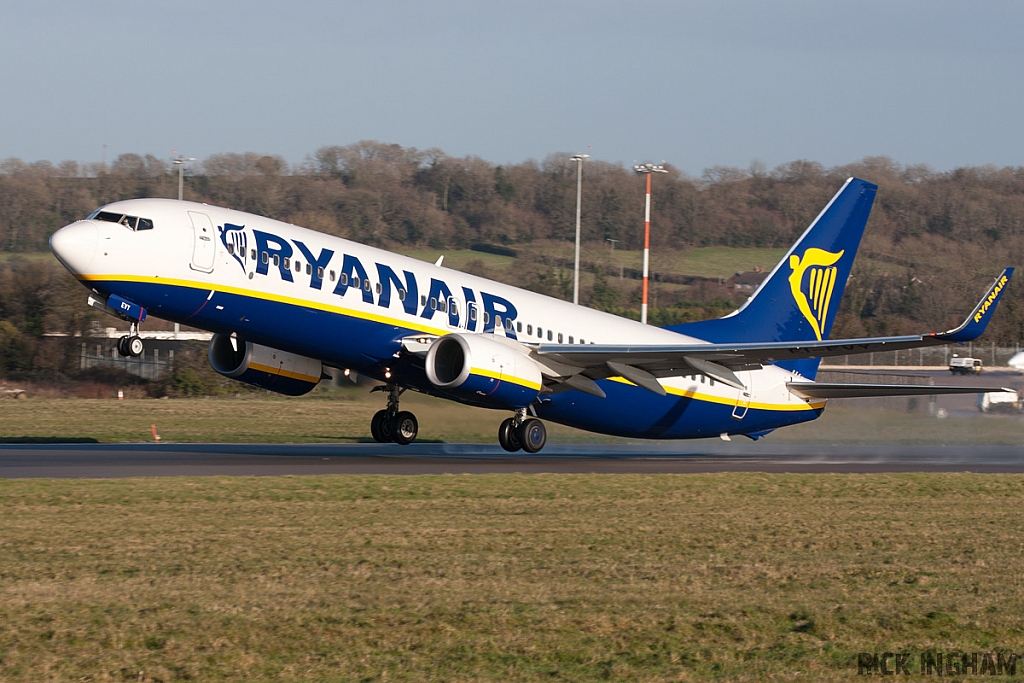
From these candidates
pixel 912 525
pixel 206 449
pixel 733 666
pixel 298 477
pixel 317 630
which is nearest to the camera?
pixel 733 666

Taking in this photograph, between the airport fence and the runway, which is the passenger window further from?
the airport fence

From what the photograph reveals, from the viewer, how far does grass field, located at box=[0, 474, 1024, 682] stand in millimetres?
8031

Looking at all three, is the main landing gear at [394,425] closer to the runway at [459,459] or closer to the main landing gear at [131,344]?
the runway at [459,459]

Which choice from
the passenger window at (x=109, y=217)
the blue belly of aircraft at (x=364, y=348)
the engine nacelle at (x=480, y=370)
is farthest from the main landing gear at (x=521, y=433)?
the passenger window at (x=109, y=217)

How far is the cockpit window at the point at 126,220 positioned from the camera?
875 inches

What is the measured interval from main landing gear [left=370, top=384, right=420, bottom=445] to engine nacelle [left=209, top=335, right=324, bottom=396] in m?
2.15

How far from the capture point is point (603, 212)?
13012cm

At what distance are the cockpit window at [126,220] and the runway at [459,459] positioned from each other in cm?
468

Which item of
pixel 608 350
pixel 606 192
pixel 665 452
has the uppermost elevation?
pixel 606 192

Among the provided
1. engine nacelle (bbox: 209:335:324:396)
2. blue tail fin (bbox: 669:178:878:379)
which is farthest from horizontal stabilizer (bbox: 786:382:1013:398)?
engine nacelle (bbox: 209:335:324:396)

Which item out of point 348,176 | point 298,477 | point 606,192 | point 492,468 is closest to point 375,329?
point 492,468

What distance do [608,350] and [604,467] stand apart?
8.75 ft

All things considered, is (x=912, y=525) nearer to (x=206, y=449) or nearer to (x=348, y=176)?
(x=206, y=449)

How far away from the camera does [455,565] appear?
37.9 feet
